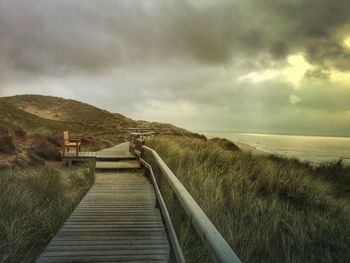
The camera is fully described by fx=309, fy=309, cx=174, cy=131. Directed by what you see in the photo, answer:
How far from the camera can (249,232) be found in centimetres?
477

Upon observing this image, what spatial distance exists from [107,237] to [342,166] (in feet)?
34.7

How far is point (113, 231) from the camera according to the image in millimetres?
4629

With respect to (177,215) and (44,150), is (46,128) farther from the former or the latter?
(177,215)

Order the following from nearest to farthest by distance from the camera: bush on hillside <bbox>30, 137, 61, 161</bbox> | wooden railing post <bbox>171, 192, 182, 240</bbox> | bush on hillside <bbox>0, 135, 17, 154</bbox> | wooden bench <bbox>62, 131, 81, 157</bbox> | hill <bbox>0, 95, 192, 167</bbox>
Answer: wooden railing post <bbox>171, 192, 182, 240</bbox> < bush on hillside <bbox>0, 135, 17, 154</bbox> < hill <bbox>0, 95, 192, 167</bbox> < wooden bench <bbox>62, 131, 81, 157</bbox> < bush on hillside <bbox>30, 137, 61, 161</bbox>

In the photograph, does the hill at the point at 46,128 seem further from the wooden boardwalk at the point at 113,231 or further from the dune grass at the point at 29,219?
the wooden boardwalk at the point at 113,231

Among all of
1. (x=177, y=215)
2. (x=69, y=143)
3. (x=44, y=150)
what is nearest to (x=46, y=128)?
(x=44, y=150)

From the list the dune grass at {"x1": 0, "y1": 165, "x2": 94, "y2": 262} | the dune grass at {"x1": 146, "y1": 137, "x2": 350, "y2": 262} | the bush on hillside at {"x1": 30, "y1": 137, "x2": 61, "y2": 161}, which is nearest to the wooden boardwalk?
the dune grass at {"x1": 0, "y1": 165, "x2": 94, "y2": 262}

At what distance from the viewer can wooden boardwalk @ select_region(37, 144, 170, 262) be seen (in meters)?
3.75

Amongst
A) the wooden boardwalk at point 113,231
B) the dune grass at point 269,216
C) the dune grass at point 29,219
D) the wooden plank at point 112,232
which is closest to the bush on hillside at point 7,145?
the dune grass at point 29,219

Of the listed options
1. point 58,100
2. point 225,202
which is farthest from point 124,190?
point 58,100

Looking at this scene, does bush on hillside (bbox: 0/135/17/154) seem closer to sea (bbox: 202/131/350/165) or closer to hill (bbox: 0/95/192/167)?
hill (bbox: 0/95/192/167)

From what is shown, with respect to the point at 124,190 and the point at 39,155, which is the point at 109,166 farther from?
the point at 39,155

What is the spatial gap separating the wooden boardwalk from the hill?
22.2ft

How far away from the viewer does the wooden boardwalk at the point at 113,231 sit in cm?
375
